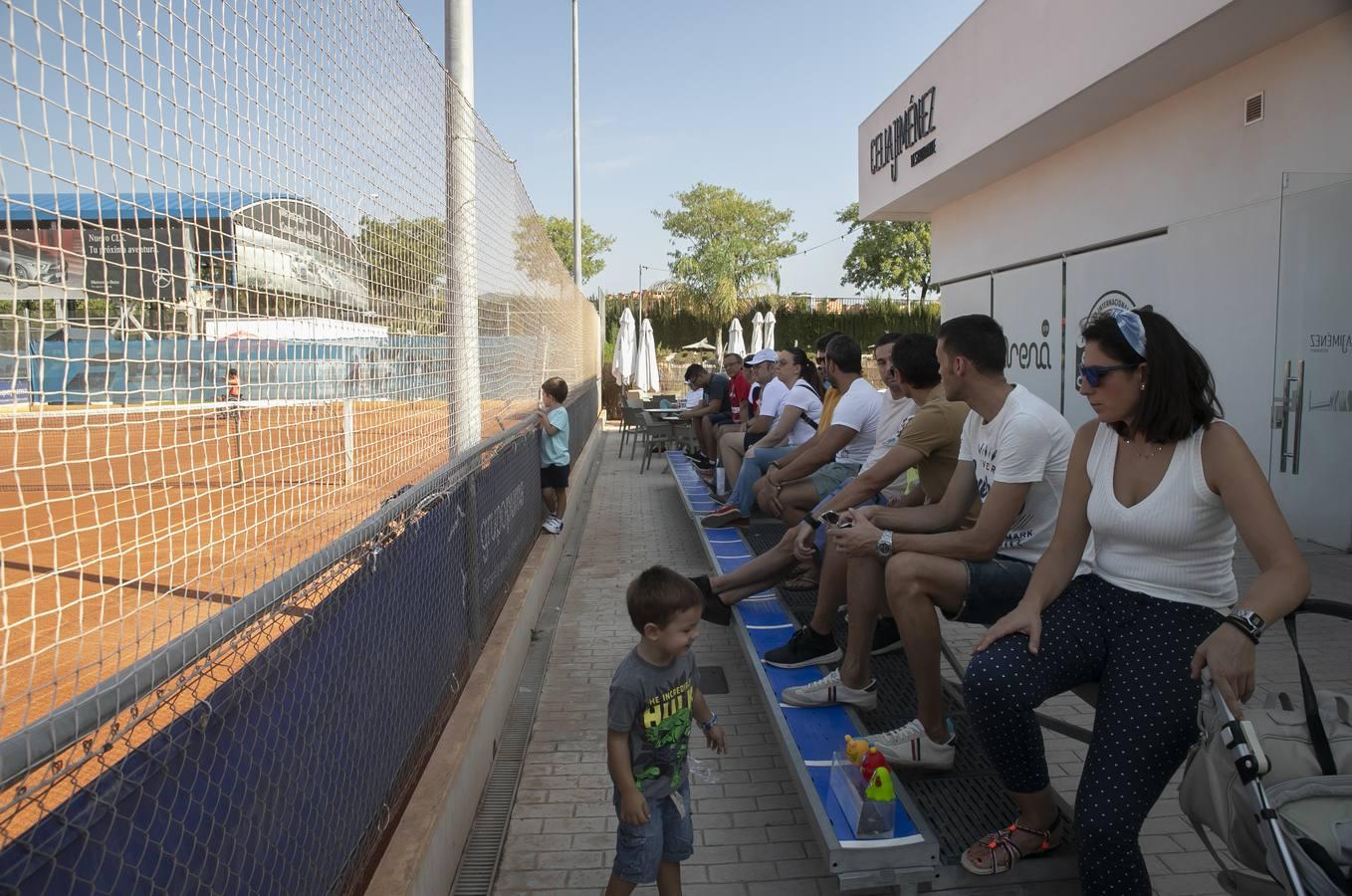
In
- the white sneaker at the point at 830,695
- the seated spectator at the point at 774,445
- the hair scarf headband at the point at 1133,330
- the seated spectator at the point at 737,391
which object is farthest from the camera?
the seated spectator at the point at 737,391

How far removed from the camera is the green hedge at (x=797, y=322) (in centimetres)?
3753

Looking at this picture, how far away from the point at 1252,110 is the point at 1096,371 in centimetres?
634

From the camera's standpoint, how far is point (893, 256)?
167ft

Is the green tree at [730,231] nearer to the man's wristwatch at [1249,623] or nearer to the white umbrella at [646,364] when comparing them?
the white umbrella at [646,364]

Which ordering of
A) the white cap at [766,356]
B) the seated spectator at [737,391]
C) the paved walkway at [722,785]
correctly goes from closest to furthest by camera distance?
the paved walkway at [722,785] → the white cap at [766,356] → the seated spectator at [737,391]

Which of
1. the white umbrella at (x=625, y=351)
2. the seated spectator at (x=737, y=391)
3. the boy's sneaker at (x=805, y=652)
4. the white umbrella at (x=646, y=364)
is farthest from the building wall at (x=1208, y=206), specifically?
the white umbrella at (x=646, y=364)

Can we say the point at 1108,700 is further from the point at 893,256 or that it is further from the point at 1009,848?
the point at 893,256

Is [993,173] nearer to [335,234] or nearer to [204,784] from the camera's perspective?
[335,234]

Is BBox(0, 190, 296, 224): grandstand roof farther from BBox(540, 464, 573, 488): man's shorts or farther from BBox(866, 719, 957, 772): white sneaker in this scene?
BBox(540, 464, 573, 488): man's shorts

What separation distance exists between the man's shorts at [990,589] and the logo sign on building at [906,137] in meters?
10.4

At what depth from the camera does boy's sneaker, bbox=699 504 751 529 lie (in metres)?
6.97

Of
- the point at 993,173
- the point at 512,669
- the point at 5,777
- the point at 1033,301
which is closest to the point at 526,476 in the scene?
the point at 512,669

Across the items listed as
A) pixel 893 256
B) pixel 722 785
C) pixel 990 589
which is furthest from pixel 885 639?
pixel 893 256

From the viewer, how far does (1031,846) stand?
108 inches
